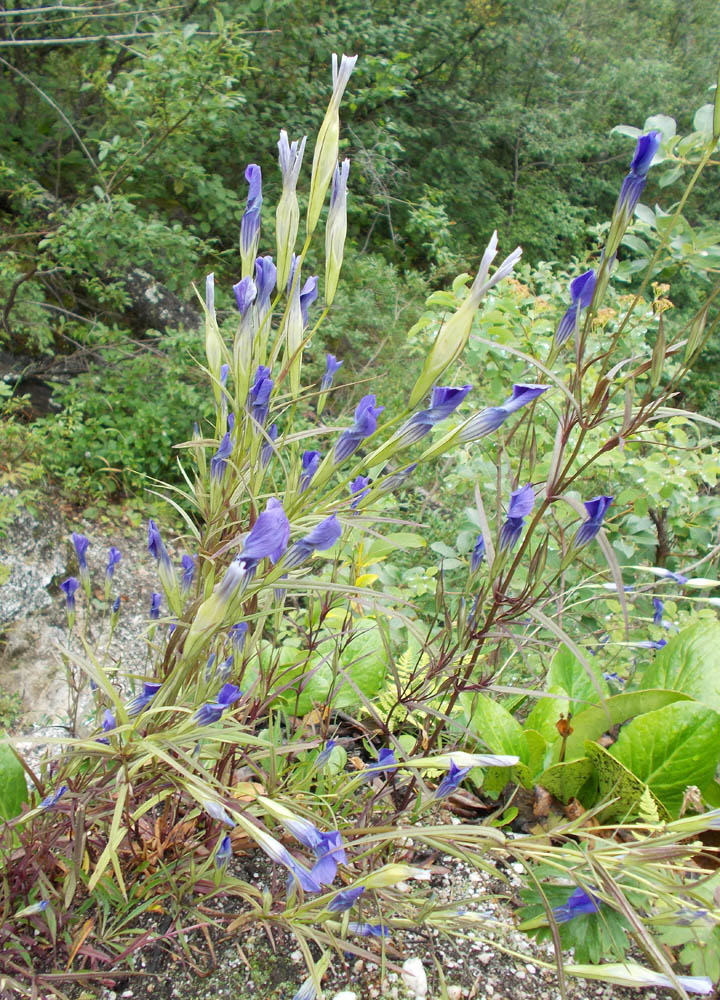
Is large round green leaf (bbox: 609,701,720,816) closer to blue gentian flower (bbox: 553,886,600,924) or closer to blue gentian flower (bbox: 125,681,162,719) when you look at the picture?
blue gentian flower (bbox: 553,886,600,924)

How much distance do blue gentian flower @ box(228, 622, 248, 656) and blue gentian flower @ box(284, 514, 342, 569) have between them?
0.64 ft

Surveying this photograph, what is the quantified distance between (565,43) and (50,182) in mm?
6447

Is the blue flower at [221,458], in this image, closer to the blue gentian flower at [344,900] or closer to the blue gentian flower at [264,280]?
the blue gentian flower at [264,280]

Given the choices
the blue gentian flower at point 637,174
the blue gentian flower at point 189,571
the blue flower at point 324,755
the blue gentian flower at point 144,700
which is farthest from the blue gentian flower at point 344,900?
the blue gentian flower at point 637,174

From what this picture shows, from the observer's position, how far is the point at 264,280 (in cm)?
75

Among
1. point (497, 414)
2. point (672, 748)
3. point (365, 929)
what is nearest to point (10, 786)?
point (365, 929)

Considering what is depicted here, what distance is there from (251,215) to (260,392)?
24 cm

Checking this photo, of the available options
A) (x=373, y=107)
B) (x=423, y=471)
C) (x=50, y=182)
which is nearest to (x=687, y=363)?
(x=423, y=471)

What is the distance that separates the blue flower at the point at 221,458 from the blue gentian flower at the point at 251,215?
0.70ft

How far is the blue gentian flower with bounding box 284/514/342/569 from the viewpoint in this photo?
1.93ft

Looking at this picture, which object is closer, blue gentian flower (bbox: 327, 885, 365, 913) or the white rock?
blue gentian flower (bbox: 327, 885, 365, 913)

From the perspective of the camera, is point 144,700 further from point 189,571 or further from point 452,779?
point 452,779

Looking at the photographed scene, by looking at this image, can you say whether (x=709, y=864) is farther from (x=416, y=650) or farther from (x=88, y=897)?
(x=88, y=897)

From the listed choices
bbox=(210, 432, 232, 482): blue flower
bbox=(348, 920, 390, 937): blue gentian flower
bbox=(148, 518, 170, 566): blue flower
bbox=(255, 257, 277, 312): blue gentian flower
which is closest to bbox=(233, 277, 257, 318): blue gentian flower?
bbox=(255, 257, 277, 312): blue gentian flower
